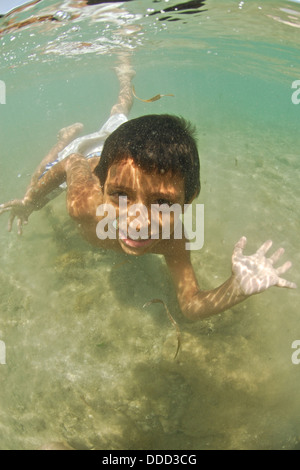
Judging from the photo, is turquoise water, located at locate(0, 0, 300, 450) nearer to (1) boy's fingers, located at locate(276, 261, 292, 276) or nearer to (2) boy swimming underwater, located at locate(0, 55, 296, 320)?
(2) boy swimming underwater, located at locate(0, 55, 296, 320)

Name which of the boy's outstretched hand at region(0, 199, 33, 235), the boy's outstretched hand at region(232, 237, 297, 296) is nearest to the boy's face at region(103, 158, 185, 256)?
the boy's outstretched hand at region(232, 237, 297, 296)

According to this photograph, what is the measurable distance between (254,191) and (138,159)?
6745mm

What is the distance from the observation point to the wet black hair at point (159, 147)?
2980 mm

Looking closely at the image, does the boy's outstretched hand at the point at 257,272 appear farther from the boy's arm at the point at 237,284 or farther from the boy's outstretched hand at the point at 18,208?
the boy's outstretched hand at the point at 18,208

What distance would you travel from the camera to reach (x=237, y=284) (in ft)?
10.5

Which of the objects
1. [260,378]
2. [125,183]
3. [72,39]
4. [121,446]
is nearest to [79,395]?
[121,446]

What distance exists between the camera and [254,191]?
8695 millimetres

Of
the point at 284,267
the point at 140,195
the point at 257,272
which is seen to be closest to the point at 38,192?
the point at 140,195

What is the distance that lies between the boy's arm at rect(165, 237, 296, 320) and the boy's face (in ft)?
3.45

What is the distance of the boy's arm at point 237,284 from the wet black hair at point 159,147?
1.09 m

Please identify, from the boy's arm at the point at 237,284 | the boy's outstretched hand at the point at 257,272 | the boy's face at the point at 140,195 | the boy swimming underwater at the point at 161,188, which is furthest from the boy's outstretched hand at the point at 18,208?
the boy's outstretched hand at the point at 257,272

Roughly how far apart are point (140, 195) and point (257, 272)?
165cm

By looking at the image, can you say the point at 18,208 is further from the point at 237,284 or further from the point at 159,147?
the point at 237,284

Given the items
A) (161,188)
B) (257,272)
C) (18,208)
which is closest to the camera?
(161,188)
